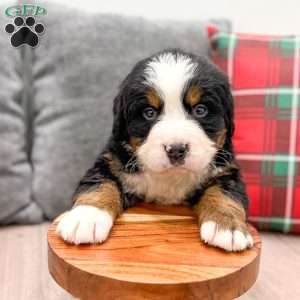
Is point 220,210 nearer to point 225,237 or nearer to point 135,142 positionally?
point 225,237

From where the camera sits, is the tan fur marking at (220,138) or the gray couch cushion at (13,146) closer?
the tan fur marking at (220,138)

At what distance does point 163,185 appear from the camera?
168 cm

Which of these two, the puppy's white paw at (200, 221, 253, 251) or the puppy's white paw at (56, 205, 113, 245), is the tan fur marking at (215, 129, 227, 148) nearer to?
the puppy's white paw at (200, 221, 253, 251)

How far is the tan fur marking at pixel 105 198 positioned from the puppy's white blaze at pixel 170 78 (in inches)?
13.4

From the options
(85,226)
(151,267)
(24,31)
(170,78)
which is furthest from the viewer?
(24,31)

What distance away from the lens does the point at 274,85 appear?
7.32 ft

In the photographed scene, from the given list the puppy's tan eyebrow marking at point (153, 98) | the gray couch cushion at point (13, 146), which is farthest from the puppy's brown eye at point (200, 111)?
the gray couch cushion at point (13, 146)

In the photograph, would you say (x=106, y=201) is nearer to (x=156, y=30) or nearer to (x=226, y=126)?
(x=226, y=126)

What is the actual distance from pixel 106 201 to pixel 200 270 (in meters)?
0.43

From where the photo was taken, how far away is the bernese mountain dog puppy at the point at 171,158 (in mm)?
1404

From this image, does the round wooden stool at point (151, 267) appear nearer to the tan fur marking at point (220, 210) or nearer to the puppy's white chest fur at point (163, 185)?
the tan fur marking at point (220, 210)

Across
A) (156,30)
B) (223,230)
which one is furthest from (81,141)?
(223,230)

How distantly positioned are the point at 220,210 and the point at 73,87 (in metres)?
1.17

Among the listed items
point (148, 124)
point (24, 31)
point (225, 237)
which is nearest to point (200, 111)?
point (148, 124)
